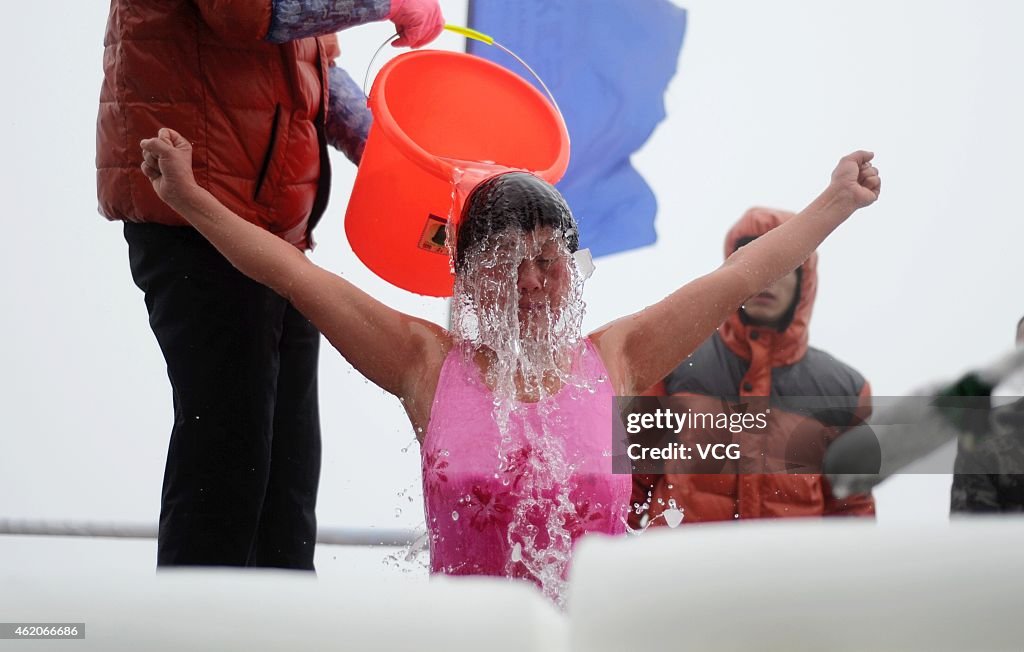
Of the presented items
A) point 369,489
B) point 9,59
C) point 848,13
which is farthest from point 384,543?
point 848,13

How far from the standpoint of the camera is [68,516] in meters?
2.93

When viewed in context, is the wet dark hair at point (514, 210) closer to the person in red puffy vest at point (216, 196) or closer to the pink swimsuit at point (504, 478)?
the pink swimsuit at point (504, 478)

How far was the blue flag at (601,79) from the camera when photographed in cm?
318

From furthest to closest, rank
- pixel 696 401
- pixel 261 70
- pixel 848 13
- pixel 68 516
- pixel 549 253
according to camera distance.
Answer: pixel 848 13 → pixel 68 516 → pixel 696 401 → pixel 261 70 → pixel 549 253

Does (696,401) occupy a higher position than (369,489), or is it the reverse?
(696,401)

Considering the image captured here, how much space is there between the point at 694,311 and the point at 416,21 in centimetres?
87

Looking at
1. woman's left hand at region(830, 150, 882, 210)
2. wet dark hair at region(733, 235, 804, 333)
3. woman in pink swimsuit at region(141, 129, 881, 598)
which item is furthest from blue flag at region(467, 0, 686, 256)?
woman in pink swimsuit at region(141, 129, 881, 598)

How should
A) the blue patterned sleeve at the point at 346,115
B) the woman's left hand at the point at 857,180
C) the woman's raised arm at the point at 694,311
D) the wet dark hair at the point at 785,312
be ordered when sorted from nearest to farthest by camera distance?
the woman's raised arm at the point at 694,311 → the woman's left hand at the point at 857,180 → the blue patterned sleeve at the point at 346,115 → the wet dark hair at the point at 785,312

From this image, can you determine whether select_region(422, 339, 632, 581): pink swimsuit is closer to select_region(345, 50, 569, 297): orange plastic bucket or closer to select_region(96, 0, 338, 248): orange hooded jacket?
select_region(345, 50, 569, 297): orange plastic bucket

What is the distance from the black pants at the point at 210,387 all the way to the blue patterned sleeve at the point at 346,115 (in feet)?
1.67

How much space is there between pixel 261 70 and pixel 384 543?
4.76 feet

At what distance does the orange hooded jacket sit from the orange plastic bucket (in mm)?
169

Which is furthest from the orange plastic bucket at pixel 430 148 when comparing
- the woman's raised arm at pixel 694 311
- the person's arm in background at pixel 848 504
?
the person's arm in background at pixel 848 504

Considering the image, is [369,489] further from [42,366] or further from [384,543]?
[42,366]
